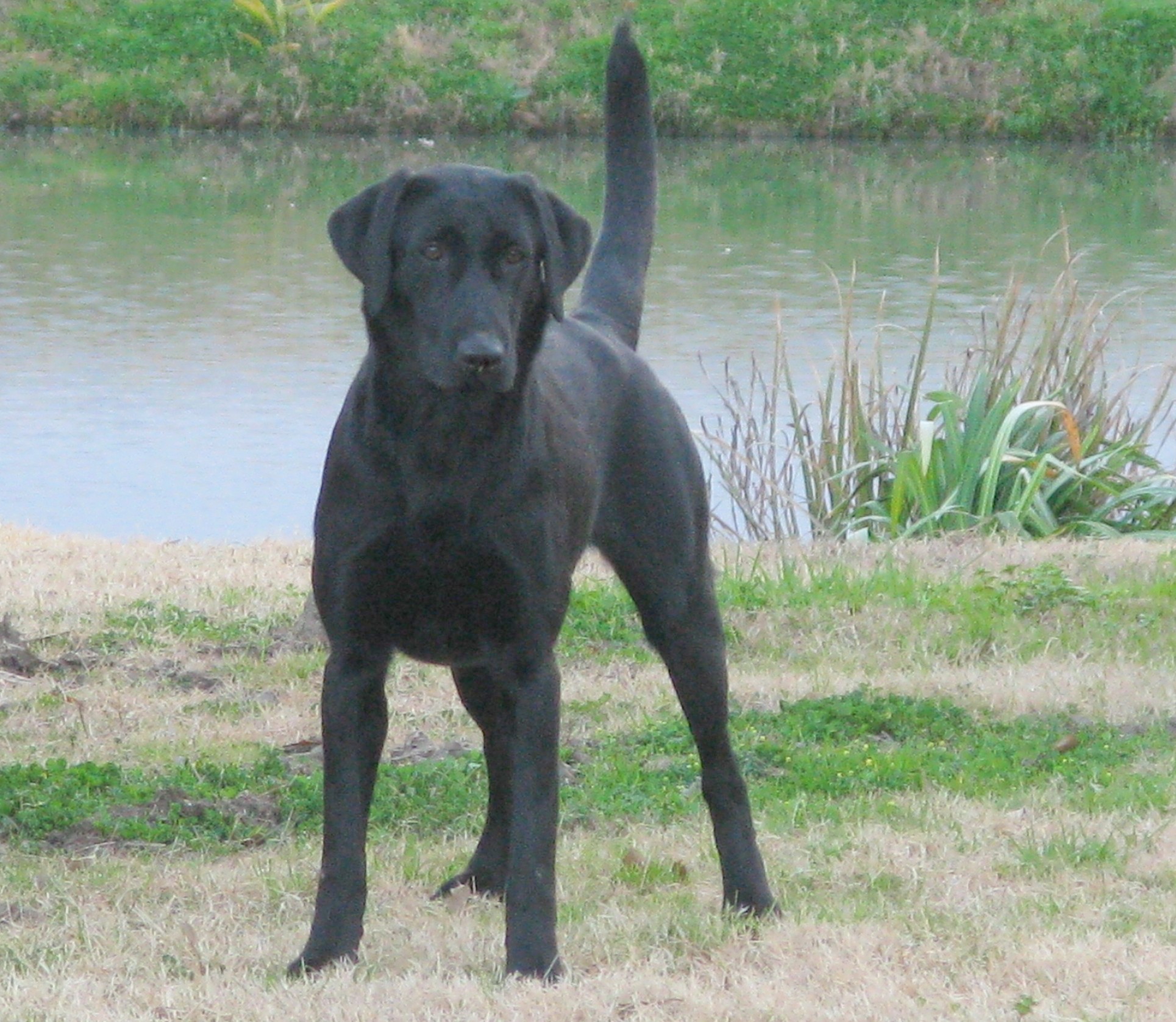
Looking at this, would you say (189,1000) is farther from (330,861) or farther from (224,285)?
(224,285)

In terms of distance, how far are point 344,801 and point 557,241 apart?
1194mm

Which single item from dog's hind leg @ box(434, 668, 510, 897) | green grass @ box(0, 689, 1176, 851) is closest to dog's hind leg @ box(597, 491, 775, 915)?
green grass @ box(0, 689, 1176, 851)

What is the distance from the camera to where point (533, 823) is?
387 centimetres

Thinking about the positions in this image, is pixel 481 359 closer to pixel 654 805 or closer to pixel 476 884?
pixel 476 884

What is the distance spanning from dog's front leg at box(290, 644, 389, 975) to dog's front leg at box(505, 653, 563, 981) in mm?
297

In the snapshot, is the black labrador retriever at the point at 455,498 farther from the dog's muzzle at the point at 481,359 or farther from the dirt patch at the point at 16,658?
the dirt patch at the point at 16,658

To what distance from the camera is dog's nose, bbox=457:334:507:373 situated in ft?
11.6

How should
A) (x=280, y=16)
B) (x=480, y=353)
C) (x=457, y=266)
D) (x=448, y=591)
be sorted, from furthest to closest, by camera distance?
(x=280, y=16)
(x=448, y=591)
(x=457, y=266)
(x=480, y=353)

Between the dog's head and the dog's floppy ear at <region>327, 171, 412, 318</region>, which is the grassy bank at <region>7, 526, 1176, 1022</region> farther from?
the dog's floppy ear at <region>327, 171, 412, 318</region>

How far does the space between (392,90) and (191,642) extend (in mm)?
25118

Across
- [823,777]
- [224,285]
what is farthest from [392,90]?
[823,777]

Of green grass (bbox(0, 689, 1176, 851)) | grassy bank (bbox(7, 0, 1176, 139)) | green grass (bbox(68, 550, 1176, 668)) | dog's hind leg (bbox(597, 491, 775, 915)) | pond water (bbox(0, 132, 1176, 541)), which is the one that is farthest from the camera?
grassy bank (bbox(7, 0, 1176, 139))

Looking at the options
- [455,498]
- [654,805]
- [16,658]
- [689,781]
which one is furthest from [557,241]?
[16,658]

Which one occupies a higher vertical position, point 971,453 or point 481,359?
point 481,359
